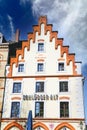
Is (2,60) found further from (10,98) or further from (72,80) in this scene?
(72,80)

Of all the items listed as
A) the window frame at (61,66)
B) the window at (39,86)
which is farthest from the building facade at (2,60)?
the window frame at (61,66)

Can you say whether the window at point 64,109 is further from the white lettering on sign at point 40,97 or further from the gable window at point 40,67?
the gable window at point 40,67

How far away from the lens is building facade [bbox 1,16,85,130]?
27.3 meters

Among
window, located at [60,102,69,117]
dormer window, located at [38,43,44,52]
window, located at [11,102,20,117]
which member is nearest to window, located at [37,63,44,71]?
dormer window, located at [38,43,44,52]

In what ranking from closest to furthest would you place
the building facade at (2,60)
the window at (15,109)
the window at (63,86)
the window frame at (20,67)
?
the window at (15,109), the window at (63,86), the building facade at (2,60), the window frame at (20,67)

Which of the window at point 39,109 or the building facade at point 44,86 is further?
the window at point 39,109

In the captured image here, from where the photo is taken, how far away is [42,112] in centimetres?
2792

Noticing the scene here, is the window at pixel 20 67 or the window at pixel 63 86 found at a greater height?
the window at pixel 20 67

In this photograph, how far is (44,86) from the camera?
29234 mm

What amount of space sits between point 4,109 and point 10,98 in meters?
1.54

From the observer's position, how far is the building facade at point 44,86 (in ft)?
89.7

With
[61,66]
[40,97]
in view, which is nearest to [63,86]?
[61,66]

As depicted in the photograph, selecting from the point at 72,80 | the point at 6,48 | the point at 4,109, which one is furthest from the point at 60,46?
the point at 4,109

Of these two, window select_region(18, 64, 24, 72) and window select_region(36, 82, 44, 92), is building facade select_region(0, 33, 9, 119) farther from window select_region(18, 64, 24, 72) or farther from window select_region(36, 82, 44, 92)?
window select_region(36, 82, 44, 92)
